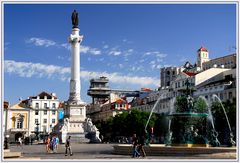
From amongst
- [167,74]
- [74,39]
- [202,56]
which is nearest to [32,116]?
[74,39]

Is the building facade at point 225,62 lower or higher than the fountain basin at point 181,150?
higher

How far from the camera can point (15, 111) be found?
108000 mm

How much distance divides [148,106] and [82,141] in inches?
1795

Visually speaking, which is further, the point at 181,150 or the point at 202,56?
the point at 202,56

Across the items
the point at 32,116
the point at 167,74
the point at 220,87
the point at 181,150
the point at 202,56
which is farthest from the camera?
the point at 167,74

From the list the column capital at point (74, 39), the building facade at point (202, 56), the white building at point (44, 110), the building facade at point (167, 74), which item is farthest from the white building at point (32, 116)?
the building facade at point (202, 56)

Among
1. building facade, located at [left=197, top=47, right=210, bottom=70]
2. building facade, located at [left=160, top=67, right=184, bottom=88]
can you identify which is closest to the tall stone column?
building facade, located at [left=160, top=67, right=184, bottom=88]

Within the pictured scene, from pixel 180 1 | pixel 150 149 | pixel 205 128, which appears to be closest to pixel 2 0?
pixel 180 1

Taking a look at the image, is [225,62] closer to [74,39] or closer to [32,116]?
[74,39]

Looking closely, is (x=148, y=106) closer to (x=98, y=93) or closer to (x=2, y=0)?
(x=98, y=93)

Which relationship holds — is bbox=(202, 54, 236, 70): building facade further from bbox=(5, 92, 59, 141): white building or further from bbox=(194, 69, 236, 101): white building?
bbox=(5, 92, 59, 141): white building

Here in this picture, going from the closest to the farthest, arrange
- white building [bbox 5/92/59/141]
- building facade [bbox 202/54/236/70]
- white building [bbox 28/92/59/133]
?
building facade [bbox 202/54/236/70] < white building [bbox 5/92/59/141] < white building [bbox 28/92/59/133]

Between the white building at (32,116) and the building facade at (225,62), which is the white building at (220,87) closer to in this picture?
the building facade at (225,62)

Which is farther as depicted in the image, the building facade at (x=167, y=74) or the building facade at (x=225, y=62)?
the building facade at (x=167, y=74)
